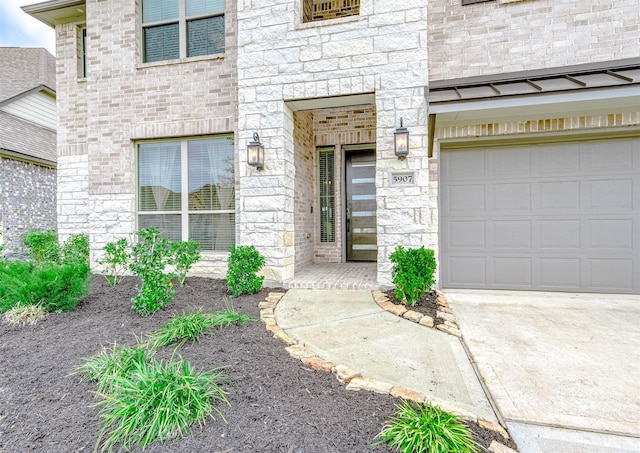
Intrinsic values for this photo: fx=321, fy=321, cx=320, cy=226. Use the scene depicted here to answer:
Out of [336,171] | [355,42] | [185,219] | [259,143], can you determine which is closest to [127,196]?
[185,219]

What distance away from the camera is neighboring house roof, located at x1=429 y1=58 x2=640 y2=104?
386 centimetres

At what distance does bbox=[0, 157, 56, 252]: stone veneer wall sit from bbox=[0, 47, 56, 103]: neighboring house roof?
2.39m

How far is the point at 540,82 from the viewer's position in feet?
13.8

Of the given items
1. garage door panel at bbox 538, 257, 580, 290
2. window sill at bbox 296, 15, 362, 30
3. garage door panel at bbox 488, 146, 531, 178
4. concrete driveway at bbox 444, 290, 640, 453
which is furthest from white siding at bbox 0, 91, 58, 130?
garage door panel at bbox 538, 257, 580, 290

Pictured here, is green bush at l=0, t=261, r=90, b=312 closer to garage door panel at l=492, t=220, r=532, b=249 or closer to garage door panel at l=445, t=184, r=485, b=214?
garage door panel at l=445, t=184, r=485, b=214

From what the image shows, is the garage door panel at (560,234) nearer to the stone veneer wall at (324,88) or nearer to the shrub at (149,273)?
the stone veneer wall at (324,88)

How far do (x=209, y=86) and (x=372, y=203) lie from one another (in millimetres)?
3703

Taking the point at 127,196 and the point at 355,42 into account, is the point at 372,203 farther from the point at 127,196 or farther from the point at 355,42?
the point at 127,196

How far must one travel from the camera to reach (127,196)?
5648mm

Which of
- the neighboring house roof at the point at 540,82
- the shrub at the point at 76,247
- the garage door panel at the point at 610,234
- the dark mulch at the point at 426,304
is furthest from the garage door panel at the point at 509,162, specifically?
the shrub at the point at 76,247

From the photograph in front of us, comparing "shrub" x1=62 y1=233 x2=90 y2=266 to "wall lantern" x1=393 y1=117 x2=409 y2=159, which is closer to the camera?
"wall lantern" x1=393 y1=117 x2=409 y2=159

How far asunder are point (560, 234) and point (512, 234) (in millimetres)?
640

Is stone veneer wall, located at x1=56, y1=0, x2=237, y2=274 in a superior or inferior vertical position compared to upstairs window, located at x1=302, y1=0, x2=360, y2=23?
inferior

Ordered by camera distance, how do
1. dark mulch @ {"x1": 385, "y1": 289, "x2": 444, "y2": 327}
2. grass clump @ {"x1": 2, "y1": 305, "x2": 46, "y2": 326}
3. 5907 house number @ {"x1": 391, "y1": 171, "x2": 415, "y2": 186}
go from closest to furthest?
grass clump @ {"x1": 2, "y1": 305, "x2": 46, "y2": 326}, dark mulch @ {"x1": 385, "y1": 289, "x2": 444, "y2": 327}, 5907 house number @ {"x1": 391, "y1": 171, "x2": 415, "y2": 186}
